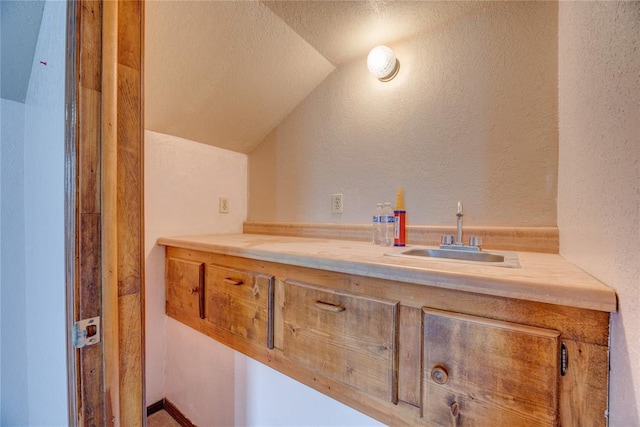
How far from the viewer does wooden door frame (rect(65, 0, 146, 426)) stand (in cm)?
51

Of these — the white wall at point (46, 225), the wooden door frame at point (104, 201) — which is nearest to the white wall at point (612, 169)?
the wooden door frame at point (104, 201)

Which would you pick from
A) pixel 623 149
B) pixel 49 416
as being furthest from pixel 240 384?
pixel 623 149

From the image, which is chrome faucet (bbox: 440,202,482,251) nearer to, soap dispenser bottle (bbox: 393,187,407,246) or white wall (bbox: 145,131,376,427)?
soap dispenser bottle (bbox: 393,187,407,246)

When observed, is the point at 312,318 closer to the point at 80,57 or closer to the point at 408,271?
the point at 408,271

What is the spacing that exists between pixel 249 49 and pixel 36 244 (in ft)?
3.57

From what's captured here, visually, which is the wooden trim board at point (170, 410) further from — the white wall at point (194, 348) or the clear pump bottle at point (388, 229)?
the clear pump bottle at point (388, 229)

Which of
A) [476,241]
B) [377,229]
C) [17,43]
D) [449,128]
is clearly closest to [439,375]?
[476,241]

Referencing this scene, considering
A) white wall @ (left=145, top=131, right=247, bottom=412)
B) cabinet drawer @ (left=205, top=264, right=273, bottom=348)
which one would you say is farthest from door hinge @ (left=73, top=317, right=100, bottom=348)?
white wall @ (left=145, top=131, right=247, bottom=412)

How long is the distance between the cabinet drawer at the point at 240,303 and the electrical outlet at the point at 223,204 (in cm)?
60

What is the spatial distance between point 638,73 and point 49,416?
1468 mm

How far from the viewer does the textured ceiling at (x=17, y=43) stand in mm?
857

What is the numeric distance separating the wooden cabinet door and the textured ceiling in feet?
4.73

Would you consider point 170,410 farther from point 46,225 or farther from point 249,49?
point 249,49

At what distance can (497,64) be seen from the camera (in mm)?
981
